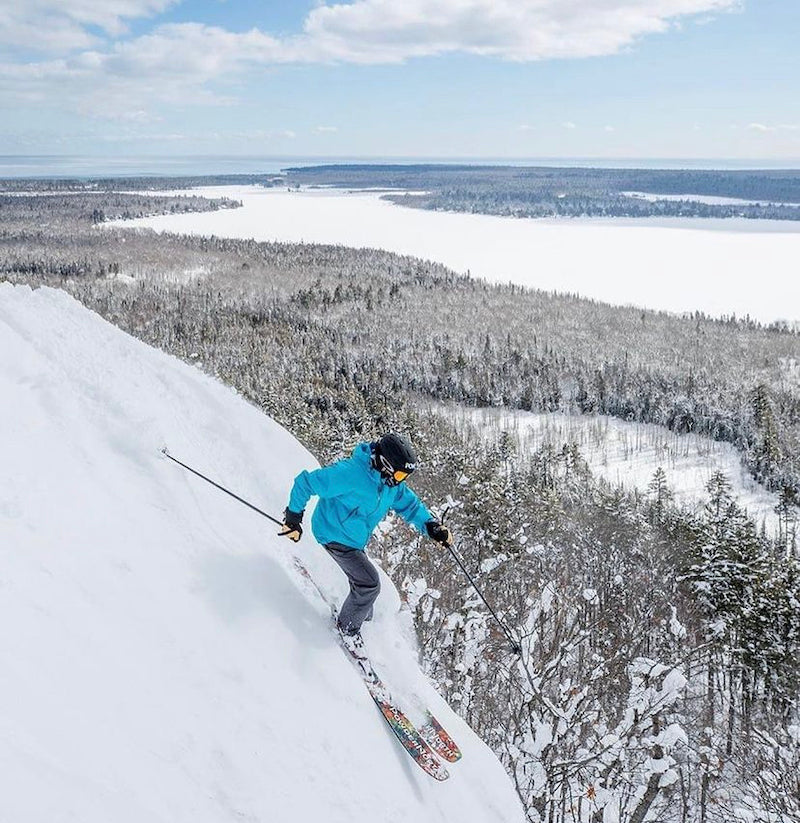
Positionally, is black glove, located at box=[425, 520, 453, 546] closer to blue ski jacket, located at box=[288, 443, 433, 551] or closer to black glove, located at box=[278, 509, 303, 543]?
blue ski jacket, located at box=[288, 443, 433, 551]

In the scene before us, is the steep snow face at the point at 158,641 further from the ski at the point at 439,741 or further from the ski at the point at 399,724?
the ski at the point at 439,741

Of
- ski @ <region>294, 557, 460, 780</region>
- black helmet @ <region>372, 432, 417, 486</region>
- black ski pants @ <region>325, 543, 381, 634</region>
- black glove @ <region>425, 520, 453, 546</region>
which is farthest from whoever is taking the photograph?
black glove @ <region>425, 520, 453, 546</region>

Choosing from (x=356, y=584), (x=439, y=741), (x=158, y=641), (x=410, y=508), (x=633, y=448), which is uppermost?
(x=410, y=508)

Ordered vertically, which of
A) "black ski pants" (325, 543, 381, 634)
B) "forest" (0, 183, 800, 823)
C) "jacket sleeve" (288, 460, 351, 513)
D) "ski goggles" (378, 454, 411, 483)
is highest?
"ski goggles" (378, 454, 411, 483)

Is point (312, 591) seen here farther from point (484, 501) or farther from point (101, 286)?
point (101, 286)

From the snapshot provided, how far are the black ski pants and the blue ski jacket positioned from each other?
12 cm

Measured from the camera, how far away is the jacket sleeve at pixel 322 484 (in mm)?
7988

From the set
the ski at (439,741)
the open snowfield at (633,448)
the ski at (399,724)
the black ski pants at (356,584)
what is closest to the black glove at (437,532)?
the black ski pants at (356,584)

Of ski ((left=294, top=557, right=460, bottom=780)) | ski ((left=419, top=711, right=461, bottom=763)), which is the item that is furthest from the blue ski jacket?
ski ((left=419, top=711, right=461, bottom=763))

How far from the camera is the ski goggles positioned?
7.88m

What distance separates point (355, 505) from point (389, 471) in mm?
699

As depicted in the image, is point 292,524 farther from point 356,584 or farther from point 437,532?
point 437,532

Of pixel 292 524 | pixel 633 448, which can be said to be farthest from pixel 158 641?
pixel 633 448

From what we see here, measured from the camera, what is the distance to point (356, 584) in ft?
27.2
